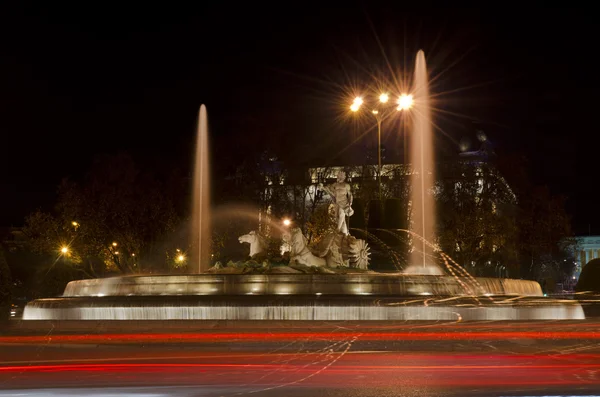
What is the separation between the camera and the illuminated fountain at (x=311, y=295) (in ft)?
67.9

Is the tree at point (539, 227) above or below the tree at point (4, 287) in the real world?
above

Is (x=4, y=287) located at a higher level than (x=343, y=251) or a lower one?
lower

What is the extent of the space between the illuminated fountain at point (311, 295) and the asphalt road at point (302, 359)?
205 cm

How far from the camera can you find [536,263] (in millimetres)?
61688

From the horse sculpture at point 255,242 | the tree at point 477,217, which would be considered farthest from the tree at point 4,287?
the tree at point 477,217

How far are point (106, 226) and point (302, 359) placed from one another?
138ft

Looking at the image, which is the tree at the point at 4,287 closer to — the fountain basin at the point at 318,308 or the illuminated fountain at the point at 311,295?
the illuminated fountain at the point at 311,295

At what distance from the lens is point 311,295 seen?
2172 centimetres

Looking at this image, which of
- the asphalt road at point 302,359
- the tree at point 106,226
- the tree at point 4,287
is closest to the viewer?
the asphalt road at point 302,359

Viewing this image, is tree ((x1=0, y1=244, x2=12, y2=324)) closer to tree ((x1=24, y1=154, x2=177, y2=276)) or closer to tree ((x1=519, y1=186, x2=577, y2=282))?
tree ((x1=24, y1=154, x2=177, y2=276))

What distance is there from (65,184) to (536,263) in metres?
35.3

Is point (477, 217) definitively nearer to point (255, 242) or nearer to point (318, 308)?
point (255, 242)

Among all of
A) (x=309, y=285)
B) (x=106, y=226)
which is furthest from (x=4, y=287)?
(x=106, y=226)

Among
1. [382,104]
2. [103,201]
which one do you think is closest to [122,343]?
[382,104]
